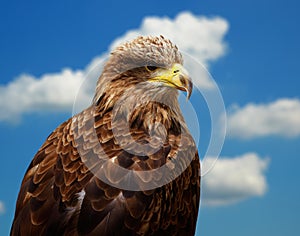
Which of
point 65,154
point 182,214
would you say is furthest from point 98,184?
point 182,214

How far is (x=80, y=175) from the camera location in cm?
712

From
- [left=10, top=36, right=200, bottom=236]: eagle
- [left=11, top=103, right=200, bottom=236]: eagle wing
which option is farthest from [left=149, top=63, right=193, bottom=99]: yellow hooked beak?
[left=11, top=103, right=200, bottom=236]: eagle wing

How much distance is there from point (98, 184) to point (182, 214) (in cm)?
134

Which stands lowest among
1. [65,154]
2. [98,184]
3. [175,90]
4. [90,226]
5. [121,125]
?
[90,226]

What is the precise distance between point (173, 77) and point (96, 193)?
219 centimetres

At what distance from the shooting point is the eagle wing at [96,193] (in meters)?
6.90

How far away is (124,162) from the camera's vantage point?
7.16m

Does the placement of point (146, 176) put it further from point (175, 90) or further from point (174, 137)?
point (175, 90)

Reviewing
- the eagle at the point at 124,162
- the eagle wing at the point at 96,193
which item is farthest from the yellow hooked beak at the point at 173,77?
the eagle wing at the point at 96,193

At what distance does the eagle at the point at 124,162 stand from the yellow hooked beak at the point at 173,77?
15 mm

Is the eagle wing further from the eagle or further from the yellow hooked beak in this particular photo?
the yellow hooked beak

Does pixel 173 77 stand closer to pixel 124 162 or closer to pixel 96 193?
pixel 124 162

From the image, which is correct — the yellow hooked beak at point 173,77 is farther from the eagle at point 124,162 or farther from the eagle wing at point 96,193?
the eagle wing at point 96,193

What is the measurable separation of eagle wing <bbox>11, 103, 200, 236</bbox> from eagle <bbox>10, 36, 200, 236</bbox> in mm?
13
